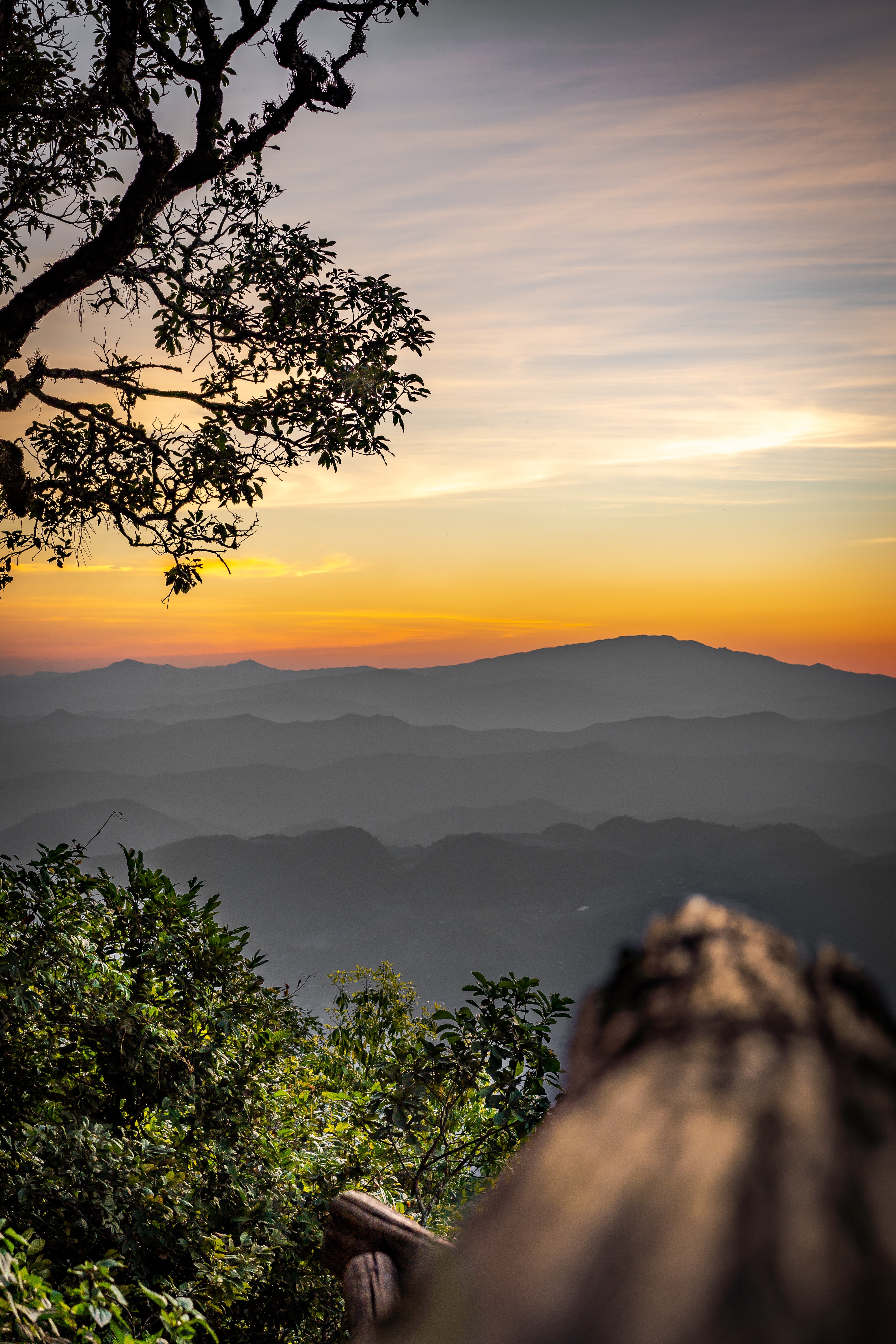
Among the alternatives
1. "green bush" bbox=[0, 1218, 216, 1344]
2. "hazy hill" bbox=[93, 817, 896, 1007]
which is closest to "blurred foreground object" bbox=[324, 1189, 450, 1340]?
"green bush" bbox=[0, 1218, 216, 1344]

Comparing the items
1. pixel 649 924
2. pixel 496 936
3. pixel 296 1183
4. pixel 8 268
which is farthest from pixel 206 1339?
pixel 496 936

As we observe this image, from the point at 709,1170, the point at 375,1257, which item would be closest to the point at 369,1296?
the point at 375,1257

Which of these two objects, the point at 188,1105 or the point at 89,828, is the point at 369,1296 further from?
the point at 89,828

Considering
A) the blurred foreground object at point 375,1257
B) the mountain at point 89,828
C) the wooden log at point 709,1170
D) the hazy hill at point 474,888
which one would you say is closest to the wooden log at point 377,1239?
the blurred foreground object at point 375,1257

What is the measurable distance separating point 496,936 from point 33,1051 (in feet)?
435

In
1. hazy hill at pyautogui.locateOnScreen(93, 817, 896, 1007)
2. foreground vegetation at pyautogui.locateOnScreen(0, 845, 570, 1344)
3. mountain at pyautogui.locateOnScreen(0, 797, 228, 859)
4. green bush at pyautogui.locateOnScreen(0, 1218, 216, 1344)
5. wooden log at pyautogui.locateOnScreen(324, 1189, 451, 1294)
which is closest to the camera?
green bush at pyautogui.locateOnScreen(0, 1218, 216, 1344)

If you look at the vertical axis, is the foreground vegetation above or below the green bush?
below

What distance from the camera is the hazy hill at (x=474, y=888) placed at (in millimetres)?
→ 124312

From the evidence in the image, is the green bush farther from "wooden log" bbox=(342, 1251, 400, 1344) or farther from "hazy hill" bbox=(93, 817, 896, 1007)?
"hazy hill" bbox=(93, 817, 896, 1007)

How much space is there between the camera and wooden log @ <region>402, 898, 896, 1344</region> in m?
0.84

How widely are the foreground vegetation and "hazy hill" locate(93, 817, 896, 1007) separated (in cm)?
11058

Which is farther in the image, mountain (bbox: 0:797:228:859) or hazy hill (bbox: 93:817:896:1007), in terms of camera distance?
mountain (bbox: 0:797:228:859)

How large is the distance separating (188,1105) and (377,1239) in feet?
10.4

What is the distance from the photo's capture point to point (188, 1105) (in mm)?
4801
